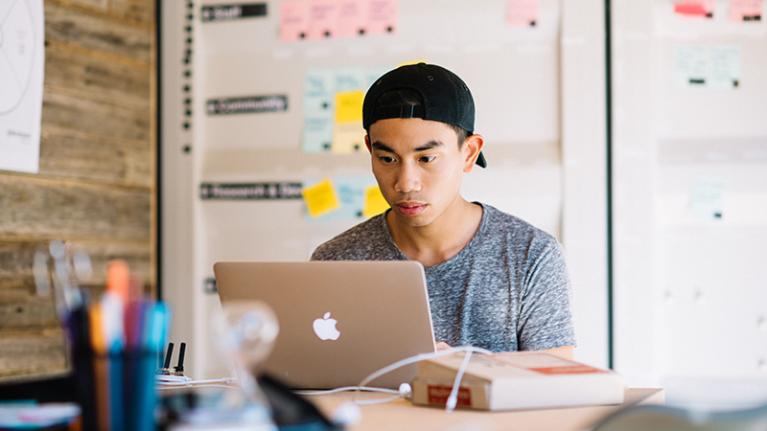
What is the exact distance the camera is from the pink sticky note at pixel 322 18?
124 inches

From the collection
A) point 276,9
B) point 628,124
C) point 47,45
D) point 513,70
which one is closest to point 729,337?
point 628,124

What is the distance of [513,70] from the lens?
2996 mm

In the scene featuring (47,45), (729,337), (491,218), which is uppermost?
(47,45)

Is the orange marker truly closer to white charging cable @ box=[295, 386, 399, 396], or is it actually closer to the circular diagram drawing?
white charging cable @ box=[295, 386, 399, 396]

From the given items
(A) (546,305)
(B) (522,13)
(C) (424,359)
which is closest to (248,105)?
(B) (522,13)

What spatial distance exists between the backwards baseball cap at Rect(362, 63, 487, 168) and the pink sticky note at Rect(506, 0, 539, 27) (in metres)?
0.87

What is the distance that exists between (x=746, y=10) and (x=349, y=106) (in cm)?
113

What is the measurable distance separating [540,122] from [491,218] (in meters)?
0.78

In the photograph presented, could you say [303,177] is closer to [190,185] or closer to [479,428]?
[190,185]

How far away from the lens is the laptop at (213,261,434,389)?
5.47 ft

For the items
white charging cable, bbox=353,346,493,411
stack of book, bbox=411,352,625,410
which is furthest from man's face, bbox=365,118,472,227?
stack of book, bbox=411,352,625,410

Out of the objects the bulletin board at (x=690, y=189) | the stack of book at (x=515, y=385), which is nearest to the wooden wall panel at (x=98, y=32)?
the bulletin board at (x=690, y=189)

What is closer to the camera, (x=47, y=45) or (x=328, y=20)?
(x=47, y=45)

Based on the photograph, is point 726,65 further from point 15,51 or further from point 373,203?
point 15,51
